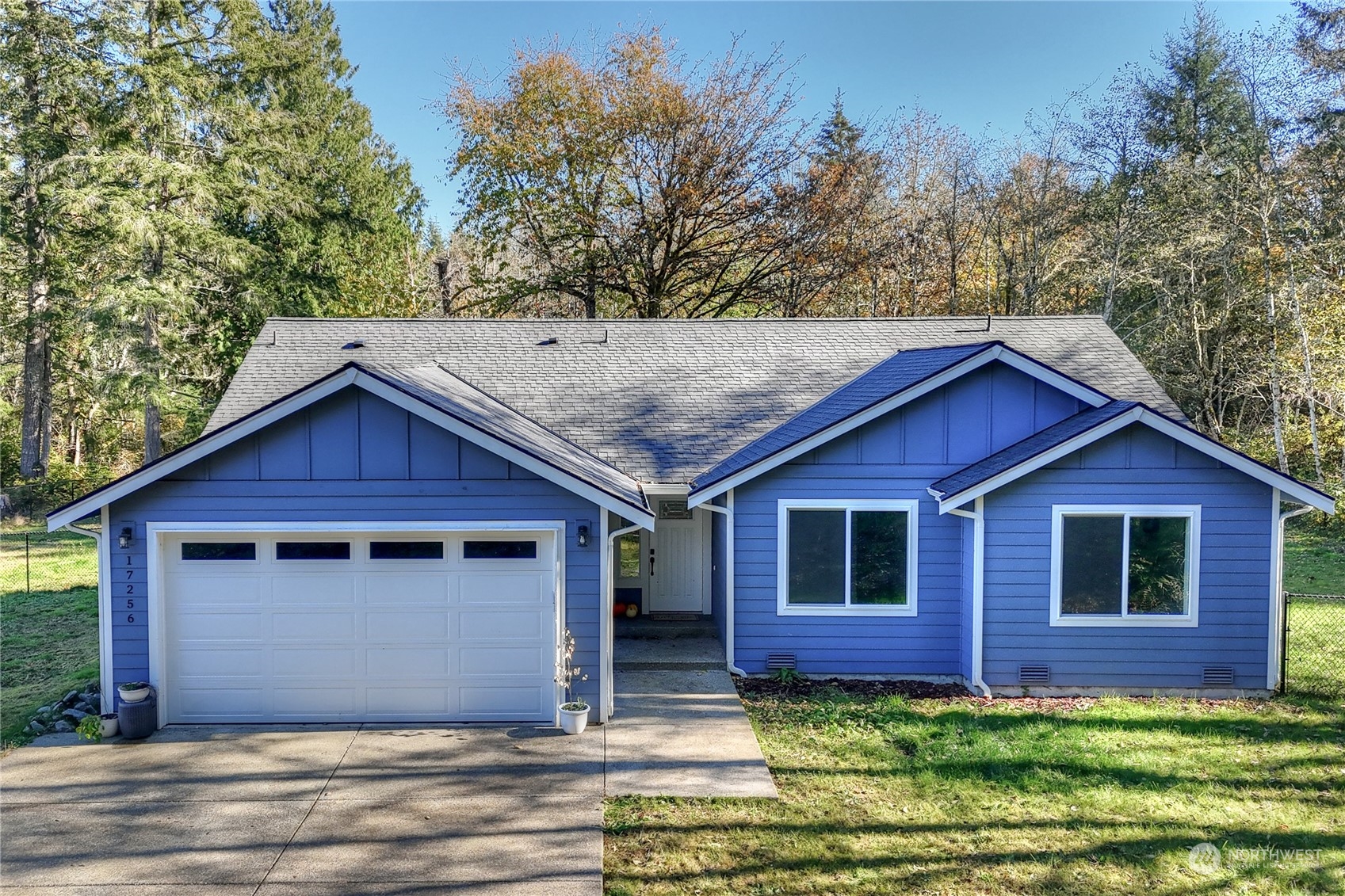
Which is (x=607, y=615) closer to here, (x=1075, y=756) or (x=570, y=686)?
(x=570, y=686)

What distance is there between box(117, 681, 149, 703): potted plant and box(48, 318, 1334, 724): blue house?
0.50ft

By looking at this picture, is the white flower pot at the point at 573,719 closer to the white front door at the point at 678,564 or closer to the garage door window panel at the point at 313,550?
the garage door window panel at the point at 313,550

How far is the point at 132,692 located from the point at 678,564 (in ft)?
23.0

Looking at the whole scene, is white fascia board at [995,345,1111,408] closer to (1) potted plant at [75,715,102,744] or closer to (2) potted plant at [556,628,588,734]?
(2) potted plant at [556,628,588,734]

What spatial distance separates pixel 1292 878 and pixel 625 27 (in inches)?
1068

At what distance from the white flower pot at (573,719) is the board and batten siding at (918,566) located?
2.49 m

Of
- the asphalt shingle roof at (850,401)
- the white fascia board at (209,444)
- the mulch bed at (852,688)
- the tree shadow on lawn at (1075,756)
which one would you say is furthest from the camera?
the asphalt shingle roof at (850,401)

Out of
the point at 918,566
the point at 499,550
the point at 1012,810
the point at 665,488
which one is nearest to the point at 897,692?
the point at 918,566

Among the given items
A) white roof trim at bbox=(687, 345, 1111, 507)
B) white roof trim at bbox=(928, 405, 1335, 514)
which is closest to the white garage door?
white roof trim at bbox=(687, 345, 1111, 507)

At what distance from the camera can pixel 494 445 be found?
309 inches

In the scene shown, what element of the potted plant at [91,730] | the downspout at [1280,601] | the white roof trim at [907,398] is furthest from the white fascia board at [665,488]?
the downspout at [1280,601]

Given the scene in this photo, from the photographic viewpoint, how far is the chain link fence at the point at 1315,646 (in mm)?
9070

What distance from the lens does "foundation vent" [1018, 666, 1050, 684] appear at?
909cm

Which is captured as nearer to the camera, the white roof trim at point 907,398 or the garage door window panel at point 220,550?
the garage door window panel at point 220,550
